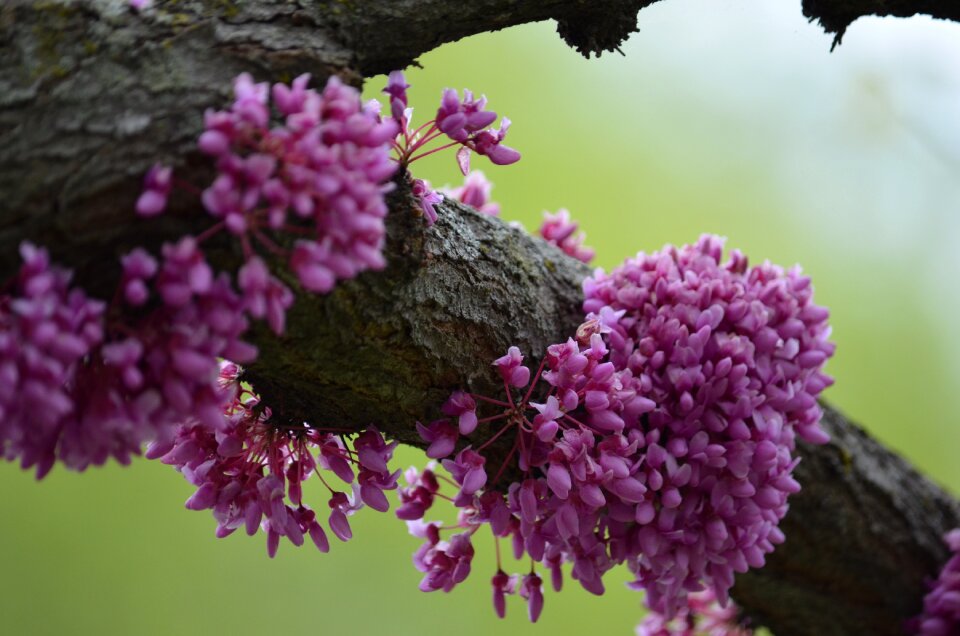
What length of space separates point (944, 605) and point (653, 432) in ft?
3.96

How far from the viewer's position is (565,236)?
211 centimetres

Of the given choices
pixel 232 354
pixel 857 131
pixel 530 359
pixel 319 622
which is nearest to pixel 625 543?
pixel 530 359

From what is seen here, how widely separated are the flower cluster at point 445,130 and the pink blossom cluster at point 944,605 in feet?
5.41

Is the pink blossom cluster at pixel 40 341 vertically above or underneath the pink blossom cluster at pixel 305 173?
underneath

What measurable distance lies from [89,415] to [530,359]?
0.75 m

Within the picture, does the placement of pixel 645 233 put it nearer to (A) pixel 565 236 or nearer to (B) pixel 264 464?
(A) pixel 565 236

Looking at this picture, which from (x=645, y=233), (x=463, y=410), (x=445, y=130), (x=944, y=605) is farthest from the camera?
(x=645, y=233)

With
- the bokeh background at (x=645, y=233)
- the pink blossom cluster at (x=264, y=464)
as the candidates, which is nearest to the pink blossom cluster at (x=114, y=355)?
the pink blossom cluster at (x=264, y=464)

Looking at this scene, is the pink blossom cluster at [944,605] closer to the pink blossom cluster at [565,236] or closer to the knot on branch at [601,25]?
the pink blossom cluster at [565,236]

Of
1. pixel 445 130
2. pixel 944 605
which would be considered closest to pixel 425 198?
pixel 445 130

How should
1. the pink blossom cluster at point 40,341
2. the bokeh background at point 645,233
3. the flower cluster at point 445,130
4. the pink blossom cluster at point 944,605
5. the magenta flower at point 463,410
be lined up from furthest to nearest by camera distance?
1. the bokeh background at point 645,233
2. the pink blossom cluster at point 944,605
3. the magenta flower at point 463,410
4. the flower cluster at point 445,130
5. the pink blossom cluster at point 40,341

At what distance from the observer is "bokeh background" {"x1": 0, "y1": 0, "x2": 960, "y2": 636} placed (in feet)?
13.3

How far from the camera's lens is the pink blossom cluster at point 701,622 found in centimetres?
247

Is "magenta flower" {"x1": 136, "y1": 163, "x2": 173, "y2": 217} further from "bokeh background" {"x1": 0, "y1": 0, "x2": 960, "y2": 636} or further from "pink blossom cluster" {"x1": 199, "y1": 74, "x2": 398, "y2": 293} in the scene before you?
"bokeh background" {"x1": 0, "y1": 0, "x2": 960, "y2": 636}
